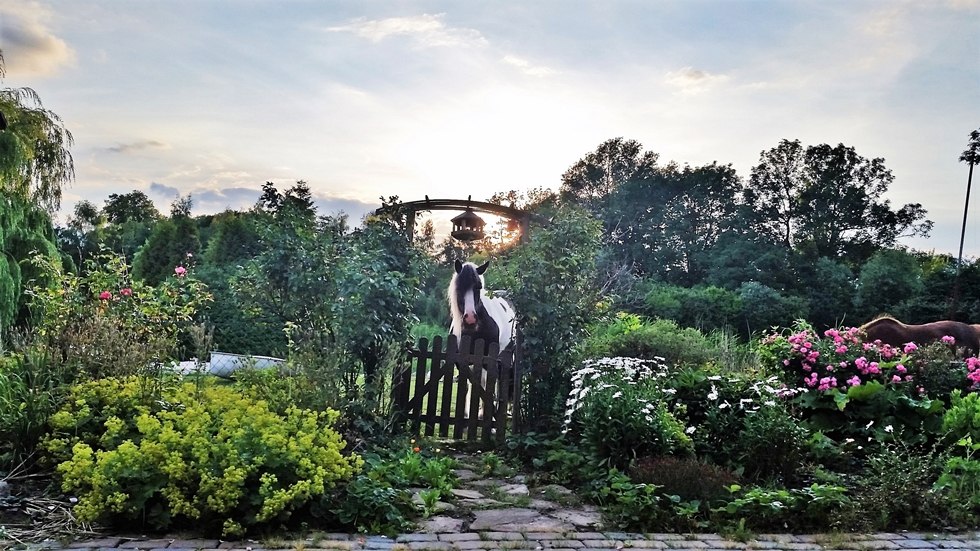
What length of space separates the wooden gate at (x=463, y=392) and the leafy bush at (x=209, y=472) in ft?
8.22

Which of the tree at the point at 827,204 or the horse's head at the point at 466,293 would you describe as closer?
the horse's head at the point at 466,293

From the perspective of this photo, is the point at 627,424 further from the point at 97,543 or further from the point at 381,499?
the point at 97,543

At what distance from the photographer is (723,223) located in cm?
2361

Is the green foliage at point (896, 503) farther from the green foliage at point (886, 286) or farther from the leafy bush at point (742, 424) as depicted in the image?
the green foliage at point (886, 286)

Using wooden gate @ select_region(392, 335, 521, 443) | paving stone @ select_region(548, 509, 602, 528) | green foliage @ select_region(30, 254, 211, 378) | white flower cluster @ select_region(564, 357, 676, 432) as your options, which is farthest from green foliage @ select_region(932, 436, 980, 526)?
green foliage @ select_region(30, 254, 211, 378)

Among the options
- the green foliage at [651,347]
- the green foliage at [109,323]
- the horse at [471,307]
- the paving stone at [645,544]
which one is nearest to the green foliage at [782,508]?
the paving stone at [645,544]

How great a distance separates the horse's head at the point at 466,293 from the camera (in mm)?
7164

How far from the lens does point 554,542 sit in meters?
3.71

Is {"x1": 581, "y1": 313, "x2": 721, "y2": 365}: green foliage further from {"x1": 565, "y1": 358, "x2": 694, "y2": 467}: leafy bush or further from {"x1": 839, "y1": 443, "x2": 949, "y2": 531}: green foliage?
{"x1": 839, "y1": 443, "x2": 949, "y2": 531}: green foliage

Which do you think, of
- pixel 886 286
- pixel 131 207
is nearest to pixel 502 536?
pixel 886 286

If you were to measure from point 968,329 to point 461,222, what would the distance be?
7.63 meters

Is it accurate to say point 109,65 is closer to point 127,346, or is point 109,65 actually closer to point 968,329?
point 127,346

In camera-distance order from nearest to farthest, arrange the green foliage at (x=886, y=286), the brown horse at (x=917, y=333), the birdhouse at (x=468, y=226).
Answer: the birdhouse at (x=468, y=226) < the brown horse at (x=917, y=333) < the green foliage at (x=886, y=286)

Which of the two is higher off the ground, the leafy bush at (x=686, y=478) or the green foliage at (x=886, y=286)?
the green foliage at (x=886, y=286)
